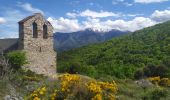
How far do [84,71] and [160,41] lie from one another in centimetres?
8152

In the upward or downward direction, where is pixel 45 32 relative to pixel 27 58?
upward

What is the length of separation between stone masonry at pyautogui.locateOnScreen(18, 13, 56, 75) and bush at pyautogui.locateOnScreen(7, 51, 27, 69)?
198 cm

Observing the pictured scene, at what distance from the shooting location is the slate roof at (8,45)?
3925 cm

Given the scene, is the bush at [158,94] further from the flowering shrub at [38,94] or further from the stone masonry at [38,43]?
the stone masonry at [38,43]

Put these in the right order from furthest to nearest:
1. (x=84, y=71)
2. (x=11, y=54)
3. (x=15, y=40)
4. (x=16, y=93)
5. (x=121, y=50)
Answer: (x=121, y=50), (x=84, y=71), (x=15, y=40), (x=11, y=54), (x=16, y=93)

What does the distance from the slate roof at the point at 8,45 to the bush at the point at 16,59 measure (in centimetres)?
288

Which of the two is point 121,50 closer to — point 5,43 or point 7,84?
point 5,43

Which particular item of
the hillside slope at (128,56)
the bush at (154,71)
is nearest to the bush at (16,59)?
the bush at (154,71)

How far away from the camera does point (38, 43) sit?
3981cm

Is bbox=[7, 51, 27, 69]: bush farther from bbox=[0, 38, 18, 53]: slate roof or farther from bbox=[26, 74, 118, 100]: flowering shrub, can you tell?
bbox=[26, 74, 118, 100]: flowering shrub

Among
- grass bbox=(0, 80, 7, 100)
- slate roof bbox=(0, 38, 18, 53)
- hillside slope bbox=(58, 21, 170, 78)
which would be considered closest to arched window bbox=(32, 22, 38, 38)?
slate roof bbox=(0, 38, 18, 53)

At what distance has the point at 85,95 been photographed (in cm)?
1516

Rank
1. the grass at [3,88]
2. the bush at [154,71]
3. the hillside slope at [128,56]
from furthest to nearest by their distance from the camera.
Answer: the hillside slope at [128,56], the bush at [154,71], the grass at [3,88]

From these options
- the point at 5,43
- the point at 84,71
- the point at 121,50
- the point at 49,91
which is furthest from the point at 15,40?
the point at 121,50
